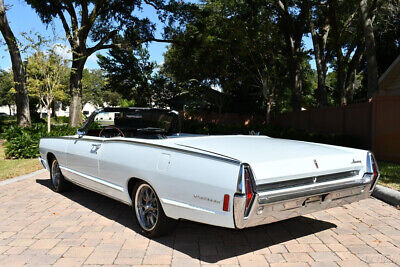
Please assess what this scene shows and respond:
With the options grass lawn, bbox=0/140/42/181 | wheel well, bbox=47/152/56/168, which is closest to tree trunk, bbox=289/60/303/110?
grass lawn, bbox=0/140/42/181

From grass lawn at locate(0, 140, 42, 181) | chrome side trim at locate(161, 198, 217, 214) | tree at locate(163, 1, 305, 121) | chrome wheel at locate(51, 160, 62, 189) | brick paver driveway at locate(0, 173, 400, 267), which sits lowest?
grass lawn at locate(0, 140, 42, 181)

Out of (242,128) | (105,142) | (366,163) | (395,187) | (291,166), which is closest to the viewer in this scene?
(291,166)

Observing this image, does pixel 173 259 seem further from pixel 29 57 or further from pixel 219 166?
pixel 29 57

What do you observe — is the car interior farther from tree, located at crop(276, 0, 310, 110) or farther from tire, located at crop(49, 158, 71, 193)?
tree, located at crop(276, 0, 310, 110)

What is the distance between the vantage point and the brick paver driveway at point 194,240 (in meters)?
3.49

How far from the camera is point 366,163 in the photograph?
401 cm

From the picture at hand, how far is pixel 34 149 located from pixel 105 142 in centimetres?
738

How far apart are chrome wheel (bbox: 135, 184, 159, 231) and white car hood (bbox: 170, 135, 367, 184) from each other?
68 centimetres

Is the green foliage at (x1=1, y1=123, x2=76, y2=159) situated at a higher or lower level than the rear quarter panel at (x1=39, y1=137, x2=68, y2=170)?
lower

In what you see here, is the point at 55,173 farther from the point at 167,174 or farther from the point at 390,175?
the point at 390,175

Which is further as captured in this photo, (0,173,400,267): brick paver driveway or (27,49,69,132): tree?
(27,49,69,132): tree

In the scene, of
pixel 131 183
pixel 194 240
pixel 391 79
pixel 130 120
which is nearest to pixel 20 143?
pixel 130 120

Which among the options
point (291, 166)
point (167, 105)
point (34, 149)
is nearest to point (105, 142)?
point (291, 166)

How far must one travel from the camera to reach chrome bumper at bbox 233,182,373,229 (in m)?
3.06
